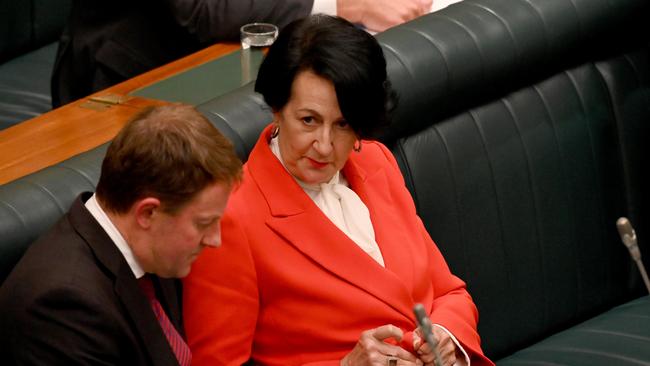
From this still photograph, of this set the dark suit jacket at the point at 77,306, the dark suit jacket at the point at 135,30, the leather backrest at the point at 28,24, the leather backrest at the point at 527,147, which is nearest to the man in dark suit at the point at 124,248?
the dark suit jacket at the point at 77,306

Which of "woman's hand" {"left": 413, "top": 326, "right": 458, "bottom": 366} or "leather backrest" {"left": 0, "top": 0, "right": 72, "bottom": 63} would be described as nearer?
"woman's hand" {"left": 413, "top": 326, "right": 458, "bottom": 366}

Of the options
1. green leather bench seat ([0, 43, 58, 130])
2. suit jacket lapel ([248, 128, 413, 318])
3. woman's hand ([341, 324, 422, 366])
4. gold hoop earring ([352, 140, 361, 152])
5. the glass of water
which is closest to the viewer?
woman's hand ([341, 324, 422, 366])

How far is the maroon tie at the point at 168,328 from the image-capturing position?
2.34m

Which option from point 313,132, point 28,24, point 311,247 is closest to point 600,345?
point 311,247

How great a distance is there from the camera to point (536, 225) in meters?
3.52

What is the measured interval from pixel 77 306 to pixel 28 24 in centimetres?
266

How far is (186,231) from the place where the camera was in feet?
7.21

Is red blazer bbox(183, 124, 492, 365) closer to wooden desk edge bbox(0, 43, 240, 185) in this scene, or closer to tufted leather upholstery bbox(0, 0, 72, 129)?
wooden desk edge bbox(0, 43, 240, 185)

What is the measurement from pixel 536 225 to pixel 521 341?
0.30 meters

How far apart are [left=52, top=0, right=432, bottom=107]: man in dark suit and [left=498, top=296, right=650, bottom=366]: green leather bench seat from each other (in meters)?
0.91

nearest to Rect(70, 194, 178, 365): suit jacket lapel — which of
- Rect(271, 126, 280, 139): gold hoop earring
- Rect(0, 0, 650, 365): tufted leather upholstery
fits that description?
Rect(271, 126, 280, 139): gold hoop earring

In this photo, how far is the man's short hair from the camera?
6.98 ft

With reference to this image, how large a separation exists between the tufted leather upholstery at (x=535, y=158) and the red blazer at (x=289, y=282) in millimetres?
442

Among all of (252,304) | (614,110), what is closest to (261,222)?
(252,304)
